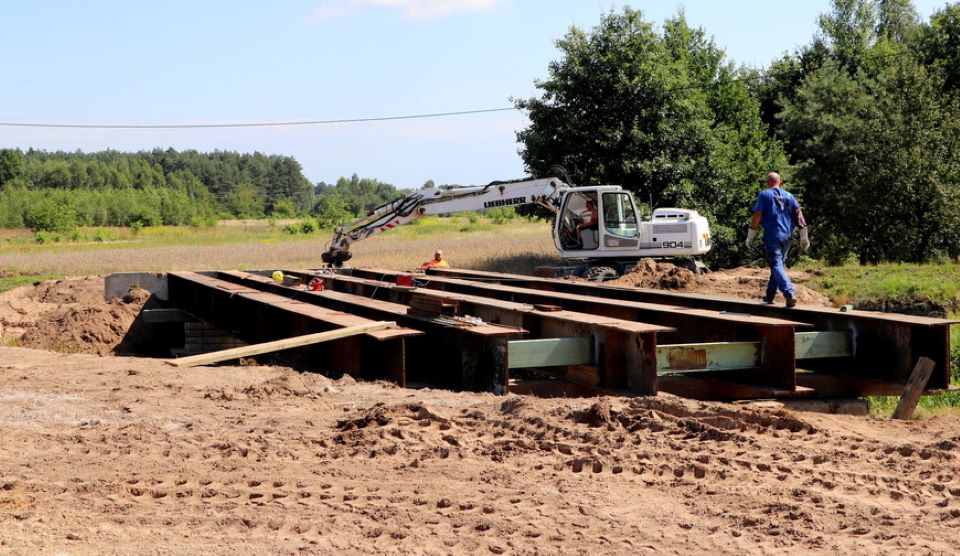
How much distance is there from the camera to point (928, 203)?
101 feet

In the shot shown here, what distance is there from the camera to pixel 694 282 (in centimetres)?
1961

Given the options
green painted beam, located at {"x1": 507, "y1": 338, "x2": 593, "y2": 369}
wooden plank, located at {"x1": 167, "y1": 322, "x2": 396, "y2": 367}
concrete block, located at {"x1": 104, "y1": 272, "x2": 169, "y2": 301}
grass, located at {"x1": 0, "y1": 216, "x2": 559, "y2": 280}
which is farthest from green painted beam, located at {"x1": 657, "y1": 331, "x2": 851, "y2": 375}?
grass, located at {"x1": 0, "y1": 216, "x2": 559, "y2": 280}

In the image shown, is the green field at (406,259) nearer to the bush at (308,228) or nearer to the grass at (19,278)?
the grass at (19,278)

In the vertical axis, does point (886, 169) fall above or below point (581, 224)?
above

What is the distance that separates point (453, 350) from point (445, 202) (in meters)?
12.1

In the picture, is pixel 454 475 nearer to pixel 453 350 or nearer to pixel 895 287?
pixel 453 350

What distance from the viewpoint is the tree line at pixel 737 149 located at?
99.1 ft

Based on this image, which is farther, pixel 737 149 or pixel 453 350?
pixel 737 149

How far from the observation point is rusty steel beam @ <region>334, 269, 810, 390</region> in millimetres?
8906

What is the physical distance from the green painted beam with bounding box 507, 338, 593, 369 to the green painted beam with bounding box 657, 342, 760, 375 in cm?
79

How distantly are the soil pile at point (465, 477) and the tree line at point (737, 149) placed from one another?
23.1 m

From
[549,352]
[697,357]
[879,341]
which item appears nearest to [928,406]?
[879,341]

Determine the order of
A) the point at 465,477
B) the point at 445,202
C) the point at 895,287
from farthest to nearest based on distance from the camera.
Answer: the point at 445,202
the point at 895,287
the point at 465,477

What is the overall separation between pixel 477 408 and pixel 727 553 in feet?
10.4
